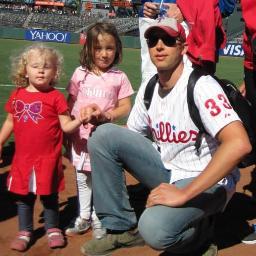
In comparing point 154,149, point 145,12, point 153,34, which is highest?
point 145,12

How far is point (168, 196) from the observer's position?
2686mm

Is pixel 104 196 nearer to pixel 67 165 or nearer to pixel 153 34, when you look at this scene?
pixel 153 34

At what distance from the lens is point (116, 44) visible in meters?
3.67

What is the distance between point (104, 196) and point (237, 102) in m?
0.98

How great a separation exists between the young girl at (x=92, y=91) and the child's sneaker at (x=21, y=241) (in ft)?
1.02

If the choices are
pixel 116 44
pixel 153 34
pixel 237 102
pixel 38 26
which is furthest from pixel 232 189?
pixel 38 26

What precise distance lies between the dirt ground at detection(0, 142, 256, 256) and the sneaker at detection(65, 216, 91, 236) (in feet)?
0.13

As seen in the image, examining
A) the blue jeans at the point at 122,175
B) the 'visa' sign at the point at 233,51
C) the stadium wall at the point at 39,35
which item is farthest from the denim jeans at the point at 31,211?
the stadium wall at the point at 39,35

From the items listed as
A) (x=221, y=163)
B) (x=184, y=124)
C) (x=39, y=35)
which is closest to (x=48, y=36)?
(x=39, y=35)

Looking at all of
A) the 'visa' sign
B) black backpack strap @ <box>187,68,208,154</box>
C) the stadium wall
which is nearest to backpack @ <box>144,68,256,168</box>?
black backpack strap @ <box>187,68,208,154</box>

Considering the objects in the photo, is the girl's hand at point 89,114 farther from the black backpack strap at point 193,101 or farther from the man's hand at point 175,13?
the man's hand at point 175,13

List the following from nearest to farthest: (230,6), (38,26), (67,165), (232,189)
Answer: (232,189) < (230,6) < (67,165) < (38,26)

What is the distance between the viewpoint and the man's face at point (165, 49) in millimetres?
2824

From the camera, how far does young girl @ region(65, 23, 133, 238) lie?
3613mm
